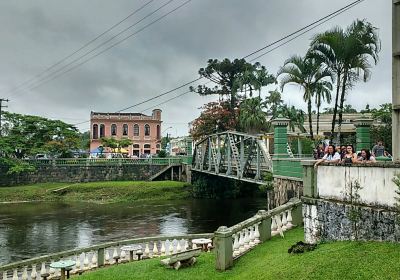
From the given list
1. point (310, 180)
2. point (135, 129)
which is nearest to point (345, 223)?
point (310, 180)

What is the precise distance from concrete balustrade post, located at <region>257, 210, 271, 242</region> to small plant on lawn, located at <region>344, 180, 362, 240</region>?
102 inches

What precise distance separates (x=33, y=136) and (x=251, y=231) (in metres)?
37.4

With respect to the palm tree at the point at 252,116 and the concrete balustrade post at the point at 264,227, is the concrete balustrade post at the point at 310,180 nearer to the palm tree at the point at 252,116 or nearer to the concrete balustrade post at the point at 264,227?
the concrete balustrade post at the point at 264,227

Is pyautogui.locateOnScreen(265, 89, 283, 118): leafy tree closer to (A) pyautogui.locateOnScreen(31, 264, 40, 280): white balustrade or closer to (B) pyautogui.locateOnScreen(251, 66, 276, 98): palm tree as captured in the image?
(B) pyautogui.locateOnScreen(251, 66, 276, 98): palm tree

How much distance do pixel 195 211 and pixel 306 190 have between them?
68.0 ft

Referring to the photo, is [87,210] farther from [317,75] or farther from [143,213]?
[317,75]

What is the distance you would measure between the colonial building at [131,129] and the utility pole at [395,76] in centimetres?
5482

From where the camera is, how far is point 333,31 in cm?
1496

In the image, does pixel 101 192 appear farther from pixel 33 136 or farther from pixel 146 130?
pixel 146 130

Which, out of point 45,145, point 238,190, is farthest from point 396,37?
point 45,145

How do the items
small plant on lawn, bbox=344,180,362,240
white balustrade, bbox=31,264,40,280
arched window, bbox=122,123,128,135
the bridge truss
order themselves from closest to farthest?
small plant on lawn, bbox=344,180,362,240
white balustrade, bbox=31,264,40,280
the bridge truss
arched window, bbox=122,123,128,135

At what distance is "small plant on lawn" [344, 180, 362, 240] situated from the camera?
7953mm

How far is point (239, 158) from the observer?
25078 mm

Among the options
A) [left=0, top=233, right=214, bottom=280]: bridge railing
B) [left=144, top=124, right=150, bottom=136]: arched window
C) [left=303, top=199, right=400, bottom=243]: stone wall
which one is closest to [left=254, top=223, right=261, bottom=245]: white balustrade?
[left=303, top=199, right=400, bottom=243]: stone wall
